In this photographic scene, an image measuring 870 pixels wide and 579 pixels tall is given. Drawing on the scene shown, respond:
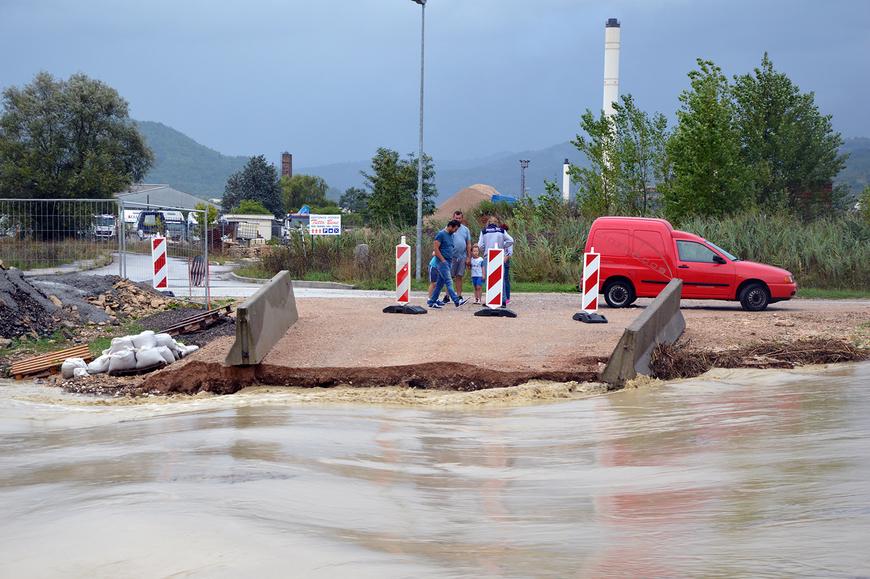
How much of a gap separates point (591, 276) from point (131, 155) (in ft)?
162

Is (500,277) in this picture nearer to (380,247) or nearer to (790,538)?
(790,538)

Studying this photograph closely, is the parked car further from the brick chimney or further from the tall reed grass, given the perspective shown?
the brick chimney

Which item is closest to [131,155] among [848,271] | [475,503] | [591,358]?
[848,271]

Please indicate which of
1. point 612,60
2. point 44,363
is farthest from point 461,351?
point 612,60

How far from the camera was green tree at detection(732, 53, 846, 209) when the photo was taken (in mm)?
51969

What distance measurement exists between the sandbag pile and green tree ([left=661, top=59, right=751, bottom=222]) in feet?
89.2

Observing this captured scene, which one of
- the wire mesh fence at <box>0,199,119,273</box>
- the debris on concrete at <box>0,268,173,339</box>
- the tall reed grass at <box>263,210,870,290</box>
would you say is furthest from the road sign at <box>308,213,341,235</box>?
the debris on concrete at <box>0,268,173,339</box>

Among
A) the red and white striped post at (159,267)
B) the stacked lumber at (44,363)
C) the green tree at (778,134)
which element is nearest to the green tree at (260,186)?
the green tree at (778,134)

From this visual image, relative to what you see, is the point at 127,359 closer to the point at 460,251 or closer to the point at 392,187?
the point at 460,251

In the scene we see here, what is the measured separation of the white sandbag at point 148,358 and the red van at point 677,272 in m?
10.4

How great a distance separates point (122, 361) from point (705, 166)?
28.1 meters

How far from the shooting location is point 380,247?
3459cm

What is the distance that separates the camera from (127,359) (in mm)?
13664

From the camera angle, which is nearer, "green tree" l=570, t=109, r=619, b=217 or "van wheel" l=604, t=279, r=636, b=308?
"van wheel" l=604, t=279, r=636, b=308
